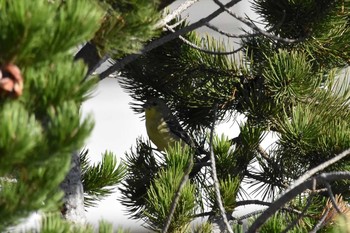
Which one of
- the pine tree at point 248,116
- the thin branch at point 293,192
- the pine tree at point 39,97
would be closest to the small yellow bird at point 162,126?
the pine tree at point 248,116

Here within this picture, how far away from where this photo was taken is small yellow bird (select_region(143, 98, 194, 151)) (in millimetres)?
2321

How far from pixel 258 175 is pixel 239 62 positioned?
341 mm

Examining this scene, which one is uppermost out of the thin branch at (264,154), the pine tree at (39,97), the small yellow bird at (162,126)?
the small yellow bird at (162,126)

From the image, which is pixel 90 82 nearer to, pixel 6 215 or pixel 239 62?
pixel 6 215

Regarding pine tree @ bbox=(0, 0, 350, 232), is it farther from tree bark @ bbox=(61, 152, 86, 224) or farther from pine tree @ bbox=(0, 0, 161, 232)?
pine tree @ bbox=(0, 0, 161, 232)

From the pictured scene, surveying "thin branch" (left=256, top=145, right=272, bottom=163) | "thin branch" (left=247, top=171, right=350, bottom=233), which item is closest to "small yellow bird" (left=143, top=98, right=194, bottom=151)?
"thin branch" (left=256, top=145, right=272, bottom=163)

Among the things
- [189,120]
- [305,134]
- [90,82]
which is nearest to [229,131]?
[189,120]

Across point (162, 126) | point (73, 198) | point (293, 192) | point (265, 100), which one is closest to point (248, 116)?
point (265, 100)

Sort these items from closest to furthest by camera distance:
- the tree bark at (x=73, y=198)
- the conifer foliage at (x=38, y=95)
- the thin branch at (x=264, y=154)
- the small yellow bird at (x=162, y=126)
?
the conifer foliage at (x=38, y=95) < the tree bark at (x=73, y=198) < the thin branch at (x=264, y=154) < the small yellow bird at (x=162, y=126)

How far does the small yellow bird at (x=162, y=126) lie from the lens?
232 cm

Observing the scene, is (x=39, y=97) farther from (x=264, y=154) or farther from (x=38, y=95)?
(x=264, y=154)

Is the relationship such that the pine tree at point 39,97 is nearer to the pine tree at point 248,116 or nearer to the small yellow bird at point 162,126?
the pine tree at point 248,116

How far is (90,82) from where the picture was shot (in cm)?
84

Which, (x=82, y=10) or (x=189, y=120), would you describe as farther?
(x=189, y=120)
